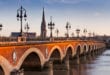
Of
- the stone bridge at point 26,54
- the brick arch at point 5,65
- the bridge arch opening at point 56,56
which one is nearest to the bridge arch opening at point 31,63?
the stone bridge at point 26,54

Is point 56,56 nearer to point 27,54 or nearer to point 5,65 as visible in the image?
point 27,54

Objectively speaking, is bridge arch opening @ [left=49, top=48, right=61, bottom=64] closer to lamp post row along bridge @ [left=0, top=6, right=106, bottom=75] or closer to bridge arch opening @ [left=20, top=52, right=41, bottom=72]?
lamp post row along bridge @ [left=0, top=6, right=106, bottom=75]

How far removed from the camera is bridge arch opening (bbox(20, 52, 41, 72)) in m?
60.2

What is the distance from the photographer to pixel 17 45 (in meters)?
44.1

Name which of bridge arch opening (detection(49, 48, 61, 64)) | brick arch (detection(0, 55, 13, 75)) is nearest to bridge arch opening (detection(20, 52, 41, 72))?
bridge arch opening (detection(49, 48, 61, 64))

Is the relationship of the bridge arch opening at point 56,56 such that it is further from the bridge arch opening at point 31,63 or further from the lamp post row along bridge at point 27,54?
the bridge arch opening at point 31,63

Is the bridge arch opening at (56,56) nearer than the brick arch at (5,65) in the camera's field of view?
No

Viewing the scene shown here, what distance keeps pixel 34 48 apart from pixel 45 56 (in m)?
8.42

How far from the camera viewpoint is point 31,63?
60750 mm

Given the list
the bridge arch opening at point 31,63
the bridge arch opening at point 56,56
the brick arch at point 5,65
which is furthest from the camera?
the bridge arch opening at point 56,56

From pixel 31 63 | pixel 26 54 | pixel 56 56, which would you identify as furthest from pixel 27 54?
pixel 56 56

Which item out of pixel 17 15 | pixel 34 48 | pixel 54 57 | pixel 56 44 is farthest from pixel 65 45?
pixel 17 15

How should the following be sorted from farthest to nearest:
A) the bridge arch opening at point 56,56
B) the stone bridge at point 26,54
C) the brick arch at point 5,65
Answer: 1. the bridge arch opening at point 56,56
2. the stone bridge at point 26,54
3. the brick arch at point 5,65

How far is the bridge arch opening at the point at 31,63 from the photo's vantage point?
6016cm
